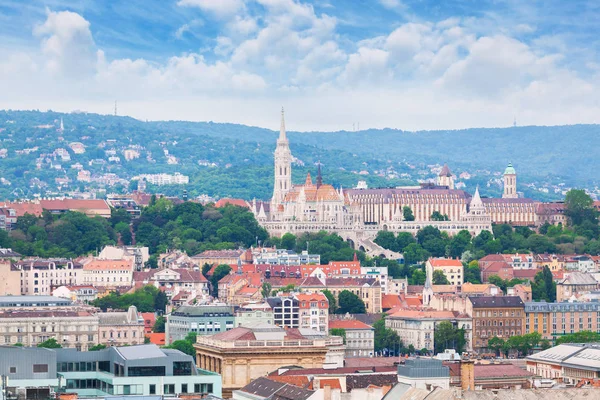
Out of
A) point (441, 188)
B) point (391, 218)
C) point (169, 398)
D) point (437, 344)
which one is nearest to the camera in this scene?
point (169, 398)

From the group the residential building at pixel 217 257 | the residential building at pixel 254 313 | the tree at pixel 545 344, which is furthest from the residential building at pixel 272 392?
the residential building at pixel 217 257

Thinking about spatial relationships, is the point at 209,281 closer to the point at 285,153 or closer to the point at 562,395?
the point at 285,153

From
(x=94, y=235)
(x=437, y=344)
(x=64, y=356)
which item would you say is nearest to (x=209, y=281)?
(x=94, y=235)

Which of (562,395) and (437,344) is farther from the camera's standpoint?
(437,344)

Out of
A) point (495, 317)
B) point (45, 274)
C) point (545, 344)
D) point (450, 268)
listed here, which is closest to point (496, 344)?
point (545, 344)

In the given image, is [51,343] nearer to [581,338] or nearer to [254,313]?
[254,313]

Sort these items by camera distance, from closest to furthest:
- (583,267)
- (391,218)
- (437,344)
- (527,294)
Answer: (437,344)
(527,294)
(583,267)
(391,218)

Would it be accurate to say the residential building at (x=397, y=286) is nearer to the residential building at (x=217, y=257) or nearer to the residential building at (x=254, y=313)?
the residential building at (x=217, y=257)
